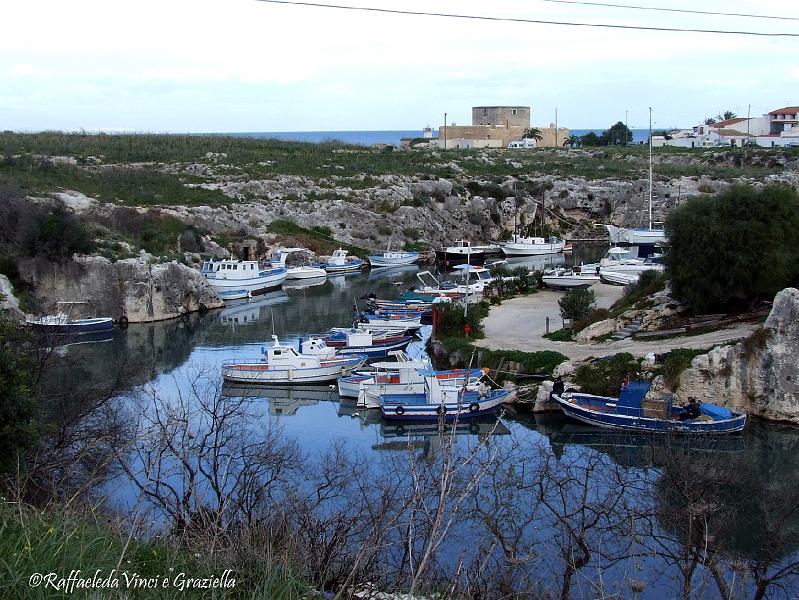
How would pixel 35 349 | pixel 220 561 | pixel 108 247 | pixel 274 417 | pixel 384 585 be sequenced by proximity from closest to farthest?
1. pixel 220 561
2. pixel 384 585
3. pixel 35 349
4. pixel 274 417
5. pixel 108 247

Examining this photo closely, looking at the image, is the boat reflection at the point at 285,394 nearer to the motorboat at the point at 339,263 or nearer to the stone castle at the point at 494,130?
the motorboat at the point at 339,263

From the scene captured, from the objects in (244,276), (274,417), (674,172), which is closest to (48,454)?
(274,417)

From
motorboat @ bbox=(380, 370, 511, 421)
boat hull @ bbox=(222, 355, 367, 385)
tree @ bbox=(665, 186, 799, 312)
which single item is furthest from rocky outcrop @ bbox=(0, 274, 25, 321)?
tree @ bbox=(665, 186, 799, 312)

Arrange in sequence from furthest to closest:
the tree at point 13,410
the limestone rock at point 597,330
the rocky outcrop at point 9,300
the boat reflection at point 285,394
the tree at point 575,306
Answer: the rocky outcrop at point 9,300, the tree at point 575,306, the limestone rock at point 597,330, the boat reflection at point 285,394, the tree at point 13,410

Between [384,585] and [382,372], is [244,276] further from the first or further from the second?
[384,585]

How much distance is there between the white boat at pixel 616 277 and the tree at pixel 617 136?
86.0 m

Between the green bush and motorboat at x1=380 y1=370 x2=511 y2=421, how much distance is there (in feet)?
7.44

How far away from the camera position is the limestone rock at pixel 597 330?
29.7m

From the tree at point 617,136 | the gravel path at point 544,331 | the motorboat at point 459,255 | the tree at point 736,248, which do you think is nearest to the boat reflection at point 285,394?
the gravel path at point 544,331

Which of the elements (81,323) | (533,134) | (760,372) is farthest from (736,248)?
(533,134)

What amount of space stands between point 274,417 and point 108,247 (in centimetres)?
2102

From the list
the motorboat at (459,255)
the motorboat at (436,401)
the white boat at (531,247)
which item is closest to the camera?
the motorboat at (436,401)

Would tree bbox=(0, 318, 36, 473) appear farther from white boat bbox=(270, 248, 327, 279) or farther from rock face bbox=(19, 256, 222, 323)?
white boat bbox=(270, 248, 327, 279)

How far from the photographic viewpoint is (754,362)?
956 inches
